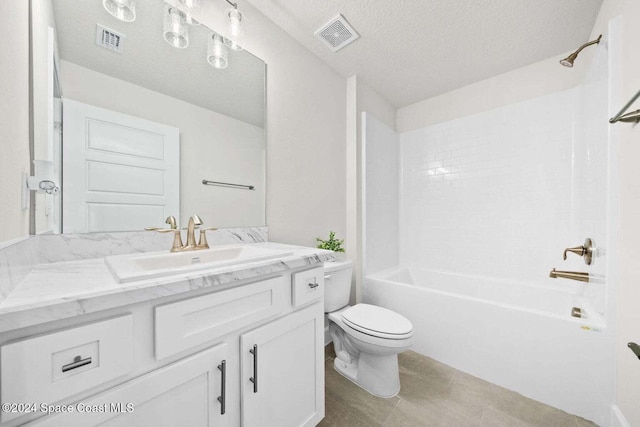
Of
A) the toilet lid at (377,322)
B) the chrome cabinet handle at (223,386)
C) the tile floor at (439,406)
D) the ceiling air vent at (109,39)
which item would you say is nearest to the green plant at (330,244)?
the toilet lid at (377,322)

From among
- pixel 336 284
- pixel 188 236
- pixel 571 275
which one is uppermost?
pixel 188 236

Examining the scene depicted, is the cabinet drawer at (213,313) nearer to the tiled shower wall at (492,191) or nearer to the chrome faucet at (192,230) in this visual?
the chrome faucet at (192,230)

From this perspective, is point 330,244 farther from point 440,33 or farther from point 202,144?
point 440,33

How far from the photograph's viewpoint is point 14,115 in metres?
0.64

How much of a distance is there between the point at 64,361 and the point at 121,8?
135cm

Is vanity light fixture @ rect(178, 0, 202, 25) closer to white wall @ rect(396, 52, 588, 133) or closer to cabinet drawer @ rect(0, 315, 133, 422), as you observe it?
cabinet drawer @ rect(0, 315, 133, 422)

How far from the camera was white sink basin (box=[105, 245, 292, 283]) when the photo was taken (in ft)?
2.18

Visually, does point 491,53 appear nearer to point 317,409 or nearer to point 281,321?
point 281,321

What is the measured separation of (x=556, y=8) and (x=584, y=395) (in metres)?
2.29

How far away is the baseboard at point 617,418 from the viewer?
1.16 metres

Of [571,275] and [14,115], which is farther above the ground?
[14,115]

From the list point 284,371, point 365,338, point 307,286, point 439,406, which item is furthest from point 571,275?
point 284,371

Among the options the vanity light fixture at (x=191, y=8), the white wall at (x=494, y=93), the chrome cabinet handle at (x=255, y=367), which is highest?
the white wall at (x=494, y=93)

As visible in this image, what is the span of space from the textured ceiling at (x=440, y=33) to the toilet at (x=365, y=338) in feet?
5.53
